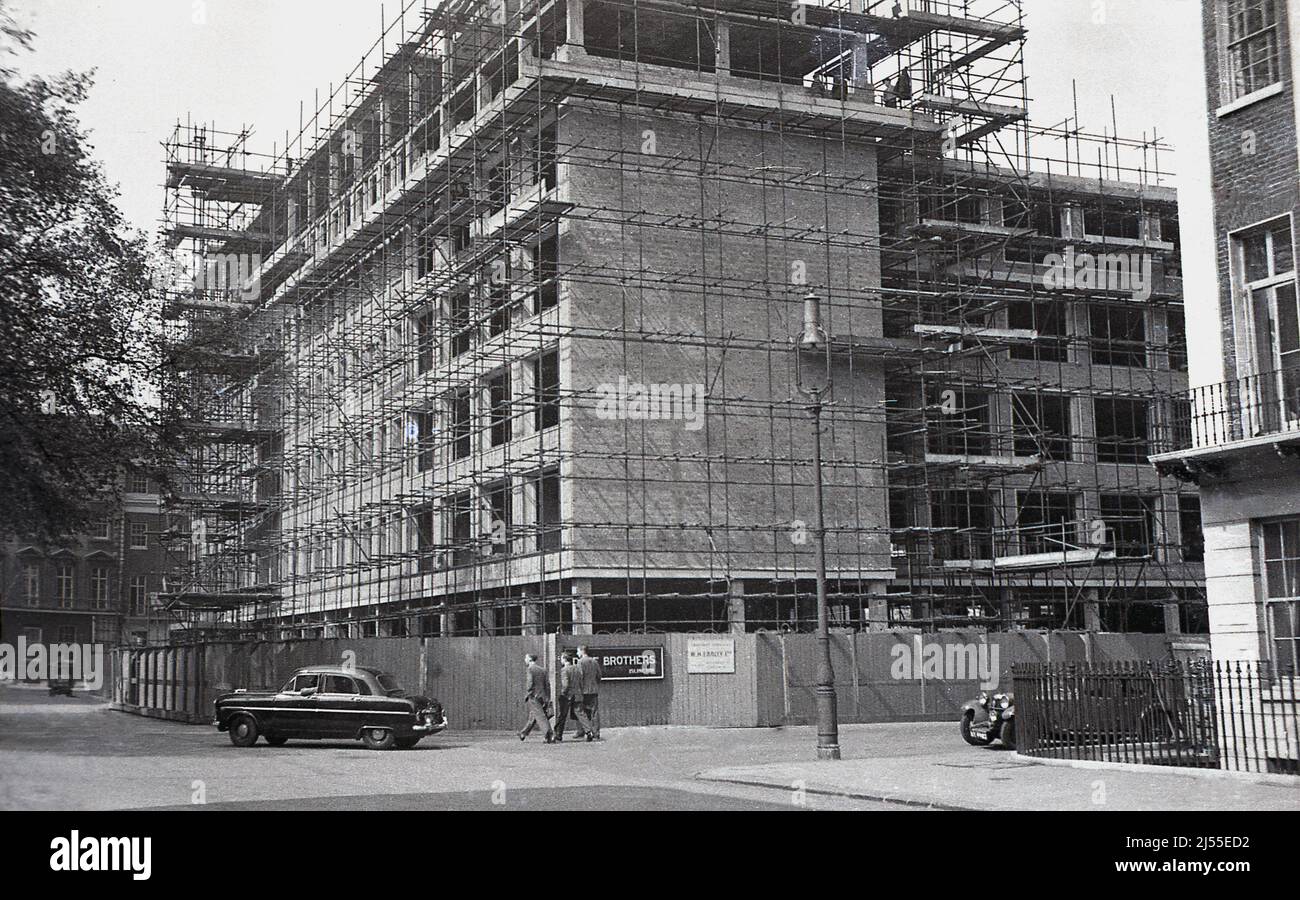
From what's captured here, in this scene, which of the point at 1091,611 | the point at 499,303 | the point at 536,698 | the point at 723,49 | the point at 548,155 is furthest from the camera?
the point at 1091,611

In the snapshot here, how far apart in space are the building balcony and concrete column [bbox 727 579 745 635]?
59.7 feet

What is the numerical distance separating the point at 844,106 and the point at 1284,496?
23966mm

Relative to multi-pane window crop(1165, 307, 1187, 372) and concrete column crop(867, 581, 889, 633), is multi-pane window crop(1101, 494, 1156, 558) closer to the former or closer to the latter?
multi-pane window crop(1165, 307, 1187, 372)

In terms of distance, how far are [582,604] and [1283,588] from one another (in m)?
20.3

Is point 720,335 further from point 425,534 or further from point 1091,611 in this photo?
point 1091,611

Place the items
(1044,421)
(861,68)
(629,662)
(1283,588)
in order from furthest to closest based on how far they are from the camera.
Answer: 1. (1044,421)
2. (861,68)
3. (629,662)
4. (1283,588)

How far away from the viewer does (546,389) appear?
36.4 metres

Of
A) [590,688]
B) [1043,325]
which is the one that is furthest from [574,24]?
[590,688]

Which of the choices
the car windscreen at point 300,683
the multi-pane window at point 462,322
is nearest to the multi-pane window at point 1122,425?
the multi-pane window at point 462,322

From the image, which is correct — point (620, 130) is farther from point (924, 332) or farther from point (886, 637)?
point (886, 637)

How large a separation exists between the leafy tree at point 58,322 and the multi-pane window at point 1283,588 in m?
14.7

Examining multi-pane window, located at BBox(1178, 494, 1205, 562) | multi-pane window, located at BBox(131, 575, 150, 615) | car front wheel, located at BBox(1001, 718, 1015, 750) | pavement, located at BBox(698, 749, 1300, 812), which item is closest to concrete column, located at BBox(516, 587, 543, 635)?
car front wheel, located at BBox(1001, 718, 1015, 750)

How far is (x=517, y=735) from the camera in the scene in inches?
1166

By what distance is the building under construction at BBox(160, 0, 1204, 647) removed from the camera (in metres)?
36.7
